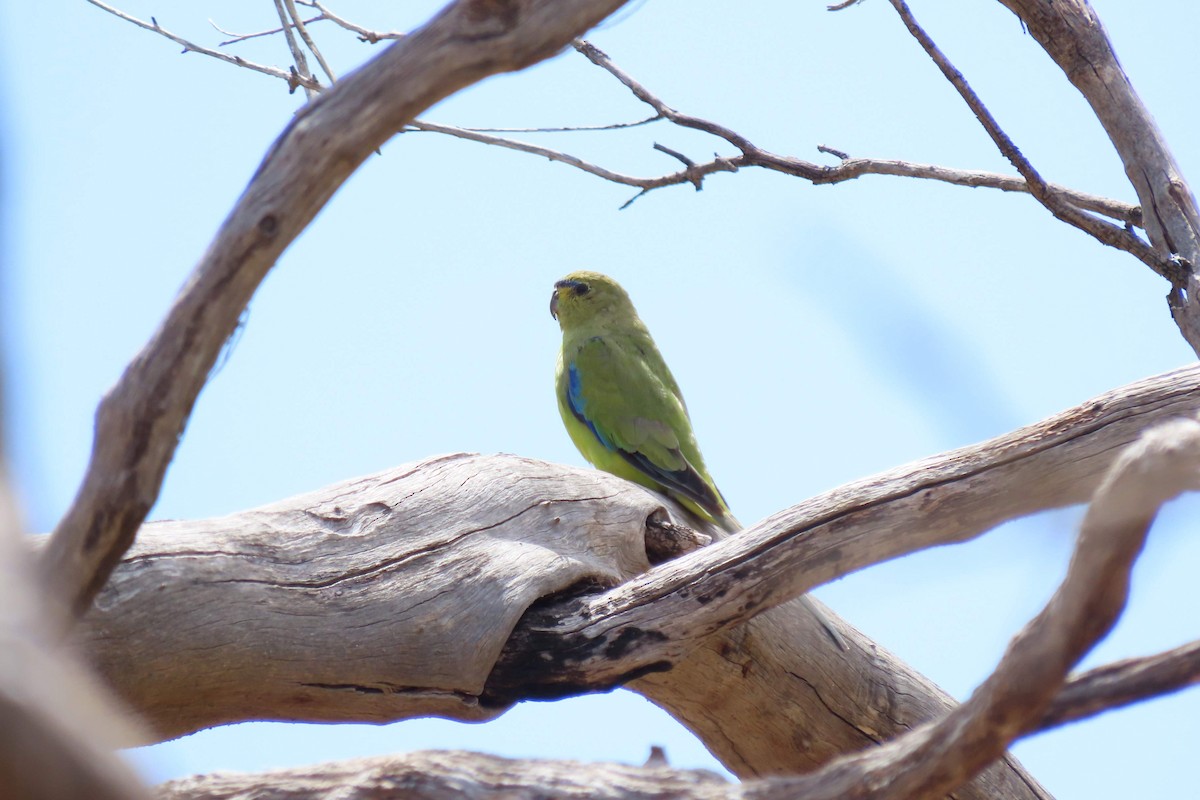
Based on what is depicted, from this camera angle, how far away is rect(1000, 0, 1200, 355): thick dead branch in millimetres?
4234

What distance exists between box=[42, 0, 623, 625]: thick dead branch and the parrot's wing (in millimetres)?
3323

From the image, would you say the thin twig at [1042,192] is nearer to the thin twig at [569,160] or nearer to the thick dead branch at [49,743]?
the thin twig at [569,160]

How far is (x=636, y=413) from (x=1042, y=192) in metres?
2.34

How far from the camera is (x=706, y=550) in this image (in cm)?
351

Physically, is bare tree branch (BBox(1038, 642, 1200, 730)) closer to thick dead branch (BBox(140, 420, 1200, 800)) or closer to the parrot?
thick dead branch (BBox(140, 420, 1200, 800))

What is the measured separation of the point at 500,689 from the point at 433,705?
0.23 meters

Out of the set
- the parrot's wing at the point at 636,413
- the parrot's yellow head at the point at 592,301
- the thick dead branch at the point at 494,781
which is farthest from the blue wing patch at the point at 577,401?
the thick dead branch at the point at 494,781

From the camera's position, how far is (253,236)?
2.01m

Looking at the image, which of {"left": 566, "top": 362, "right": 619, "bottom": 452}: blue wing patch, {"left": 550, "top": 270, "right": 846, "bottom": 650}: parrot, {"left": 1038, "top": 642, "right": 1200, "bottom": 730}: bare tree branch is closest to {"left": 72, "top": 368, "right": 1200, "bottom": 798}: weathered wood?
{"left": 550, "top": 270, "right": 846, "bottom": 650}: parrot

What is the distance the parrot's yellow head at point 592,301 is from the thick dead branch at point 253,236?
459cm

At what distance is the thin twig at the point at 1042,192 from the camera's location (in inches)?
162

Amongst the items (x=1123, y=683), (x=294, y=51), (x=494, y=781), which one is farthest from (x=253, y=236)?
(x=294, y=51)

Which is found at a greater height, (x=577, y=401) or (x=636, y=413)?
(x=577, y=401)

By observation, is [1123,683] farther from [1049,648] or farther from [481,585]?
[481,585]
